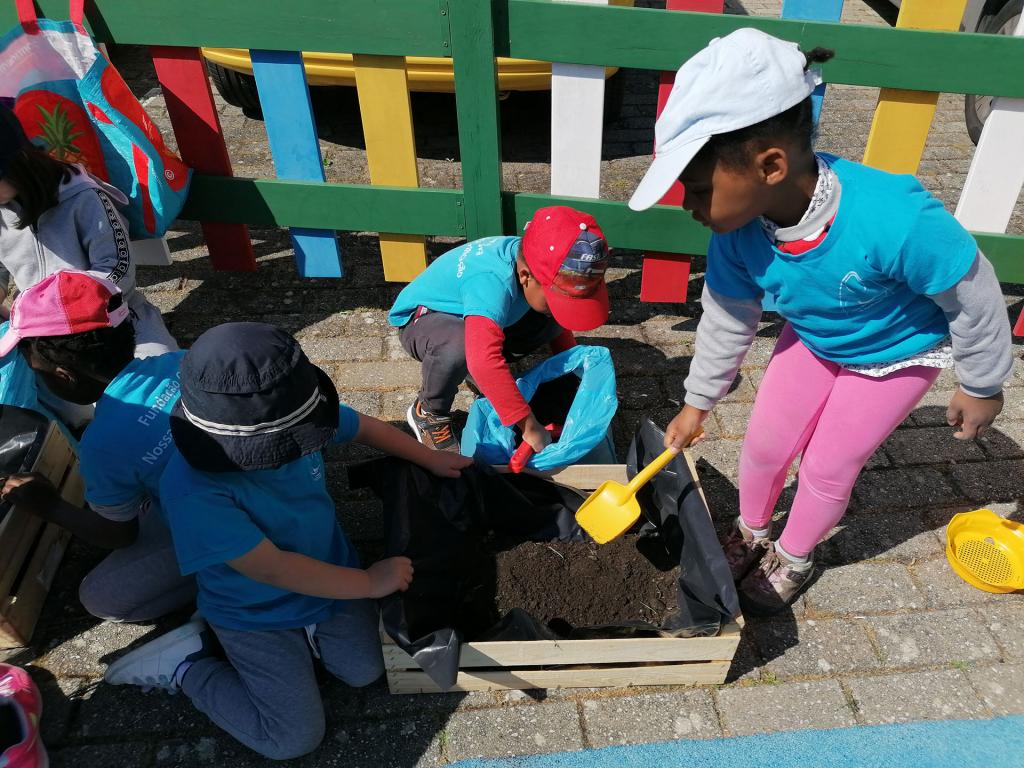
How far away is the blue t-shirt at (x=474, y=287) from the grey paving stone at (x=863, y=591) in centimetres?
135

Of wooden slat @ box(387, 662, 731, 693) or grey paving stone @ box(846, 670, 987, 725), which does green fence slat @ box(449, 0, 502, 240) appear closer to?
wooden slat @ box(387, 662, 731, 693)

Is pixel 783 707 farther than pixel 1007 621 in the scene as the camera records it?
No

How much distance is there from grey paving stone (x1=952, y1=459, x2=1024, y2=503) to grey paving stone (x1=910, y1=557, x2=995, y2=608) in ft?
1.25

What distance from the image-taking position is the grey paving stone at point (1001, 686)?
231 cm

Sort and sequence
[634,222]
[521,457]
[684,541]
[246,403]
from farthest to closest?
[634,222] < [521,457] < [684,541] < [246,403]

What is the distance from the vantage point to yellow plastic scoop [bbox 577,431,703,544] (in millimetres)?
2490

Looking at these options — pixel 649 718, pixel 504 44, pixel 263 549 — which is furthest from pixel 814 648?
pixel 504 44

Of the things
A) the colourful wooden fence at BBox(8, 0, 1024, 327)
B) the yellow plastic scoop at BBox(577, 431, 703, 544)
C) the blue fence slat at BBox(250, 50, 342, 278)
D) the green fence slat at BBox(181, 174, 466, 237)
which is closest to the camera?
the yellow plastic scoop at BBox(577, 431, 703, 544)

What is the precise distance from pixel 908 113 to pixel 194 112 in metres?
2.79

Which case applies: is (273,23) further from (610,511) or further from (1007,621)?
(1007,621)

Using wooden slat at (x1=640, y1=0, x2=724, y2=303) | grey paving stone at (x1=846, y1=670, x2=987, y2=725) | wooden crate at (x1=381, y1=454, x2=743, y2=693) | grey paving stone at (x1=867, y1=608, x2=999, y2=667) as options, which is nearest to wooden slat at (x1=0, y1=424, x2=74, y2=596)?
wooden crate at (x1=381, y1=454, x2=743, y2=693)

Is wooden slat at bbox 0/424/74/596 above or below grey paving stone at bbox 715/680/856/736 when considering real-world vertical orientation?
above

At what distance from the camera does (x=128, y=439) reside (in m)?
2.17

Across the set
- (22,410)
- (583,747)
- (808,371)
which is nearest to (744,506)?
(808,371)
